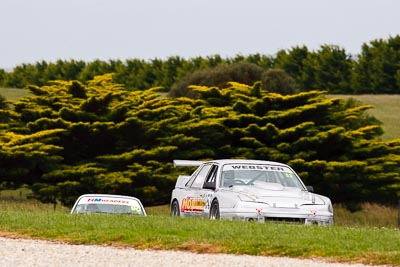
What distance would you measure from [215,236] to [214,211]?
472cm

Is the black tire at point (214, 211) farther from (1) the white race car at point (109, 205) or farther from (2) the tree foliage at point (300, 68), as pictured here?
(2) the tree foliage at point (300, 68)

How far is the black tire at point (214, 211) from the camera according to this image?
66.5 feet

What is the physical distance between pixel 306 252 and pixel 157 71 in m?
74.9

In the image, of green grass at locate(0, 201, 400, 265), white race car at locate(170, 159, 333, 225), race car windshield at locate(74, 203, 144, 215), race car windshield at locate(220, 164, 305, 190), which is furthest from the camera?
race car windshield at locate(74, 203, 144, 215)

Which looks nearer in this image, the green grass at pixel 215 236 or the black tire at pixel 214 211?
the green grass at pixel 215 236

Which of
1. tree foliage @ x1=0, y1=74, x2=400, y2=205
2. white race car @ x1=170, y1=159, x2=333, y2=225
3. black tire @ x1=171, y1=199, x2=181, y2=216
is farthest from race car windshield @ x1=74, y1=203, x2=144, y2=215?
tree foliage @ x1=0, y1=74, x2=400, y2=205

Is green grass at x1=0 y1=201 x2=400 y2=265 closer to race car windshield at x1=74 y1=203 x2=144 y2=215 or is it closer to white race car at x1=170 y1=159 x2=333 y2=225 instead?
white race car at x1=170 y1=159 x2=333 y2=225

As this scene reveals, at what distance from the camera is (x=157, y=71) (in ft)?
292

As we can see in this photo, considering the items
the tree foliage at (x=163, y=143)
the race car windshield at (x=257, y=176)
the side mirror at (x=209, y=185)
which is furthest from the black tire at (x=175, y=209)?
the tree foliage at (x=163, y=143)

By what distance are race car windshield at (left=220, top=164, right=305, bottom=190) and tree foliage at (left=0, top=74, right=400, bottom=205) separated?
20544mm

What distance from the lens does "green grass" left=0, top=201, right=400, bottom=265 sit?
14.6m

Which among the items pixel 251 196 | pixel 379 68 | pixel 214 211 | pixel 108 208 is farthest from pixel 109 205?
pixel 379 68

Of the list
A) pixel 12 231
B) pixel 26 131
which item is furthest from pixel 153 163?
pixel 12 231

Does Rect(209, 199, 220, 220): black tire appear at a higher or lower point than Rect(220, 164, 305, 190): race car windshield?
lower
